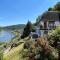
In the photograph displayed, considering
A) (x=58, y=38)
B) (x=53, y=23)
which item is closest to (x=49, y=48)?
(x=58, y=38)

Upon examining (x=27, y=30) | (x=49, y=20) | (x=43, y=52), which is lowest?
(x=43, y=52)

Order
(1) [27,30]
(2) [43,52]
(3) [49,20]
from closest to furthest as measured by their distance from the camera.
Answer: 1. (2) [43,52]
2. (3) [49,20]
3. (1) [27,30]

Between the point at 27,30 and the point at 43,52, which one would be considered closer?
the point at 43,52

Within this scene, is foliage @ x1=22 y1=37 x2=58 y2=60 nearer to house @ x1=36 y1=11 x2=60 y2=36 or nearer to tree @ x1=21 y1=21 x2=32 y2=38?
house @ x1=36 y1=11 x2=60 y2=36

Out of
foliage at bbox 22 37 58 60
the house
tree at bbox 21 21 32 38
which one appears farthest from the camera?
tree at bbox 21 21 32 38

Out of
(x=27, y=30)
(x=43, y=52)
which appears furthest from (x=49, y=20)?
(x=43, y=52)

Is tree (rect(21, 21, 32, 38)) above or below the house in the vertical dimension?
below

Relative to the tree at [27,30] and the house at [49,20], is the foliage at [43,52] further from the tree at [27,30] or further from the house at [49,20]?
the tree at [27,30]

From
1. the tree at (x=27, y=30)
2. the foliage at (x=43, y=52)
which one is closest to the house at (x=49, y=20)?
the tree at (x=27, y=30)

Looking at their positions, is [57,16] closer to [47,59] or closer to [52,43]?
[52,43]

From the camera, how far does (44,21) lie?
3625 centimetres

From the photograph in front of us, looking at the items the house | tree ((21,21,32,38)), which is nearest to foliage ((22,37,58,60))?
the house

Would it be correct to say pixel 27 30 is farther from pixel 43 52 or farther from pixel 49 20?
pixel 43 52

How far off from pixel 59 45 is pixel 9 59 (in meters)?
7.48
